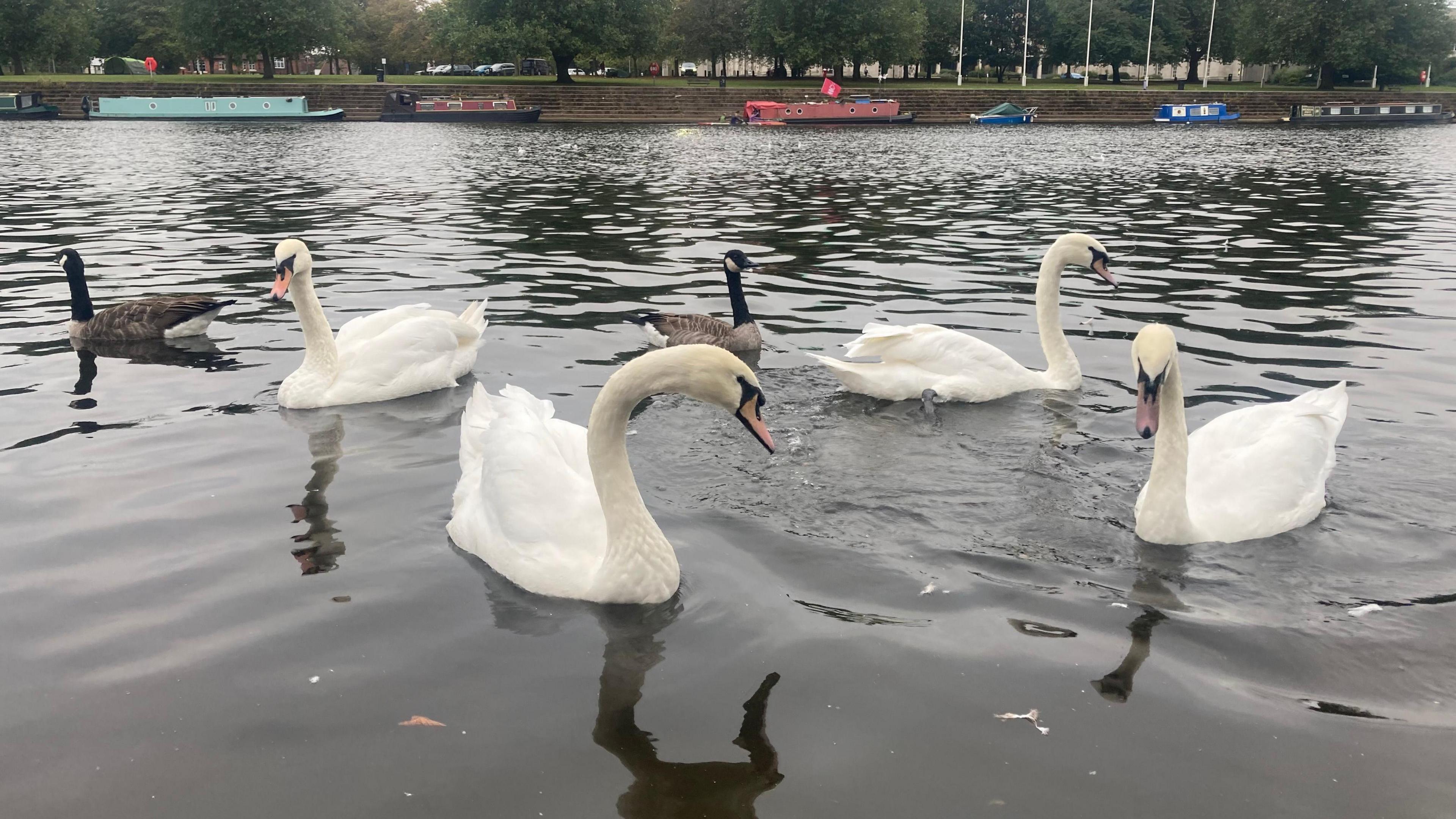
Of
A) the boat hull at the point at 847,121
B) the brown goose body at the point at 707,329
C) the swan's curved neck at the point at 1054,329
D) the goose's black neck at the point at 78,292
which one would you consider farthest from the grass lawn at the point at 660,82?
the swan's curved neck at the point at 1054,329

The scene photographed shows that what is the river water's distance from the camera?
360 cm

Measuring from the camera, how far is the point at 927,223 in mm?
18531

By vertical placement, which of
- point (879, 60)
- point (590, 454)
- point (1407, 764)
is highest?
point (879, 60)

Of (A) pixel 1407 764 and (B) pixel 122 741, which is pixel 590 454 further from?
(A) pixel 1407 764

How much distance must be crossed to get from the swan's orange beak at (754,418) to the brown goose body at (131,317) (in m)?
7.39

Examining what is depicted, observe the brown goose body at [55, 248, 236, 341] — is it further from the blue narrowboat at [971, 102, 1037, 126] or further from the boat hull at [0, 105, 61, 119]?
the boat hull at [0, 105, 61, 119]

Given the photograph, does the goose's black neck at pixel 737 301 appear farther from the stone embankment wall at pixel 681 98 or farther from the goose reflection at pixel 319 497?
the stone embankment wall at pixel 681 98

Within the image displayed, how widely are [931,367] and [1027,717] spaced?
4.39 m

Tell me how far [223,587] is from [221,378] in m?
4.38

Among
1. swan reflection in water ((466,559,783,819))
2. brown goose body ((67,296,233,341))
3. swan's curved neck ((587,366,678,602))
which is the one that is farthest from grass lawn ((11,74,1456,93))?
swan reflection in water ((466,559,783,819))

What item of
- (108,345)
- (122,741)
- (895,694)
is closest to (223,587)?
(122,741)

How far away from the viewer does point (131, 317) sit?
9.85 m

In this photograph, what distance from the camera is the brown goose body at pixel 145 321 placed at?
979 cm

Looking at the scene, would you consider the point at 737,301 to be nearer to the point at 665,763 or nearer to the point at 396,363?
the point at 396,363
